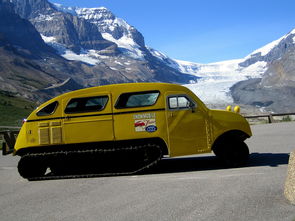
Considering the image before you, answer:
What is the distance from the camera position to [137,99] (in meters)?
11.1

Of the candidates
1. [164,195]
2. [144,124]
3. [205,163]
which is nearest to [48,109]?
[144,124]

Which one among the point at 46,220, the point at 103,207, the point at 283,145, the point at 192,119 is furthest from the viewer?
the point at 283,145

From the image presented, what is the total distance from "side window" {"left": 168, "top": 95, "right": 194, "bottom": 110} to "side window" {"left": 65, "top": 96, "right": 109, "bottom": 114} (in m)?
1.83

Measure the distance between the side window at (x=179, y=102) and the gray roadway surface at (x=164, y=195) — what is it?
→ 182 centimetres

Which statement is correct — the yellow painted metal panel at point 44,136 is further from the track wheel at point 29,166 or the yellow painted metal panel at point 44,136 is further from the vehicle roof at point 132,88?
the vehicle roof at point 132,88

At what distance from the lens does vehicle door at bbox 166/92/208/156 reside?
1086cm

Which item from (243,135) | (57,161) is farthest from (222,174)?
(57,161)

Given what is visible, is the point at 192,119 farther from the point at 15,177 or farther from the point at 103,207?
the point at 15,177

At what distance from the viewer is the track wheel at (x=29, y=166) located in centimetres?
1117

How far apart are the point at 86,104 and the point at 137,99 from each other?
1.47 meters

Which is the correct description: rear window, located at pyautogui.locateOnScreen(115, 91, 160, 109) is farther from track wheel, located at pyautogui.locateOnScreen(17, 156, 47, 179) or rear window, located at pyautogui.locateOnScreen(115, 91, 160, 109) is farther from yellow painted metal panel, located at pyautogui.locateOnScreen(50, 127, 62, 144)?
track wheel, located at pyautogui.locateOnScreen(17, 156, 47, 179)

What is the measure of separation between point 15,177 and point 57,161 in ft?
6.32

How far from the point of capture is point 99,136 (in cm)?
1108

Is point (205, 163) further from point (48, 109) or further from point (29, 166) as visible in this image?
point (29, 166)
